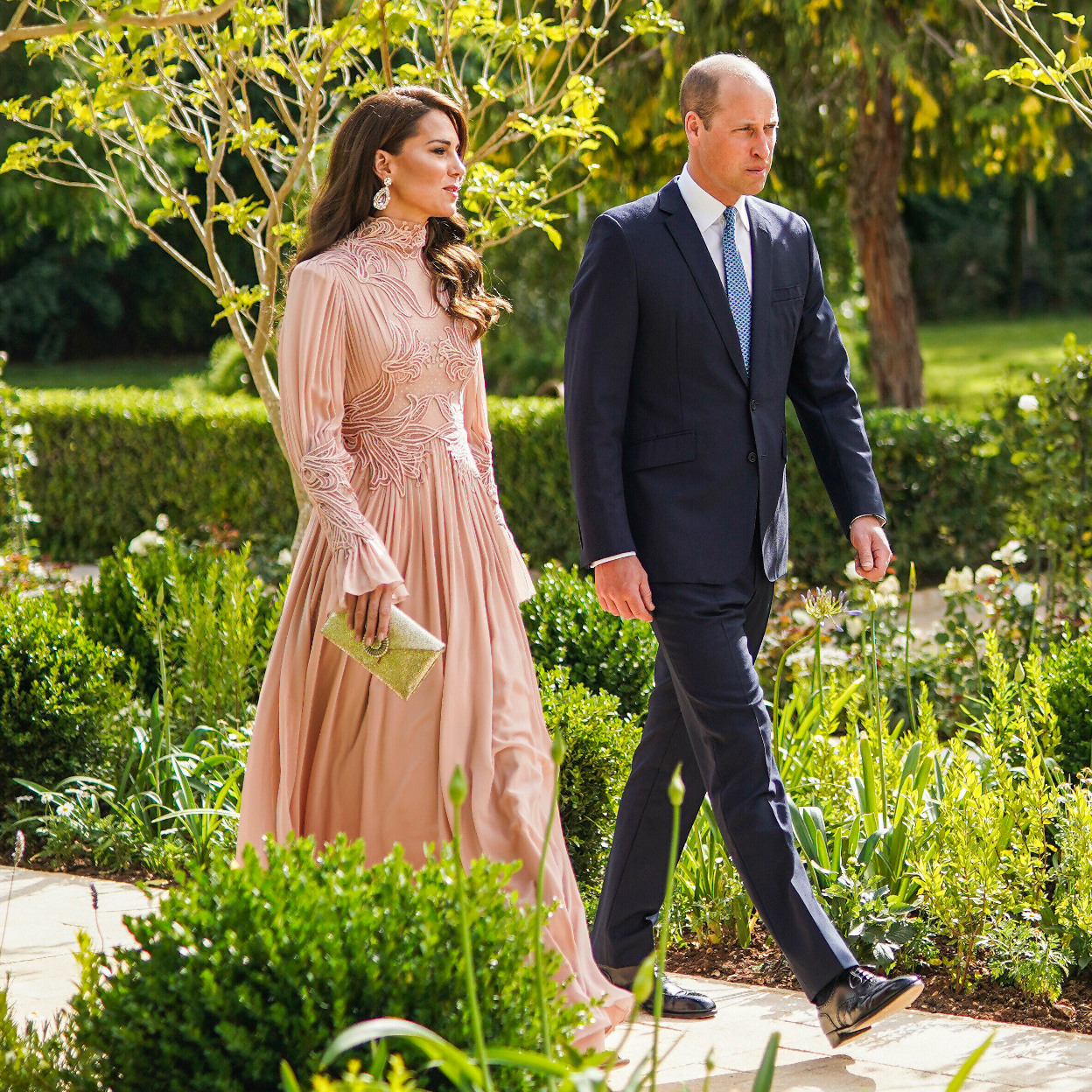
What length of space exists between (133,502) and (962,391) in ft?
39.5

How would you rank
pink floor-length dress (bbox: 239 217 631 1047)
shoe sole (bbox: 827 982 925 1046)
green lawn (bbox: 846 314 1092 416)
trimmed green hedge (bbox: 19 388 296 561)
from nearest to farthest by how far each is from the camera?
shoe sole (bbox: 827 982 925 1046) < pink floor-length dress (bbox: 239 217 631 1047) < trimmed green hedge (bbox: 19 388 296 561) < green lawn (bbox: 846 314 1092 416)

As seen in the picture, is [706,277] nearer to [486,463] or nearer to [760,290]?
[760,290]

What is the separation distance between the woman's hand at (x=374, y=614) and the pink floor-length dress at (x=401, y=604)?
0.04 meters

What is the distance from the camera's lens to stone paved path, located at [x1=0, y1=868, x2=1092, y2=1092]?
264 cm

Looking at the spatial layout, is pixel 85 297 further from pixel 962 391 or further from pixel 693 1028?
pixel 693 1028

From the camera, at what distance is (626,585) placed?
2883 millimetres

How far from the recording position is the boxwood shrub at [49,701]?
4559 mm

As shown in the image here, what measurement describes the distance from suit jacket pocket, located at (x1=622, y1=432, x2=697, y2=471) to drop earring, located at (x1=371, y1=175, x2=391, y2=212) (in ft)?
2.38

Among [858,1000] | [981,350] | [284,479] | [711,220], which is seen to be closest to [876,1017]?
[858,1000]

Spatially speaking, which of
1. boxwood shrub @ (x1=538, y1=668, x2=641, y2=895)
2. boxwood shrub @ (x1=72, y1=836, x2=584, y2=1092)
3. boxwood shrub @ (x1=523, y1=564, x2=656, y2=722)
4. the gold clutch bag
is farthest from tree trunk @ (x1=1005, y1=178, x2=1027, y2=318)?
boxwood shrub @ (x1=72, y1=836, x2=584, y2=1092)

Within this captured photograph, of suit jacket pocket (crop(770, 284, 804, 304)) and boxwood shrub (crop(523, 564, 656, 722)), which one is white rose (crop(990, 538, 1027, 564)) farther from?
suit jacket pocket (crop(770, 284, 804, 304))

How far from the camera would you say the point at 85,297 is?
29.6 metres

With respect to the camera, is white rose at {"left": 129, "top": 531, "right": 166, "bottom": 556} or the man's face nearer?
the man's face

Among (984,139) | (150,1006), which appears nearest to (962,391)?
(984,139)
